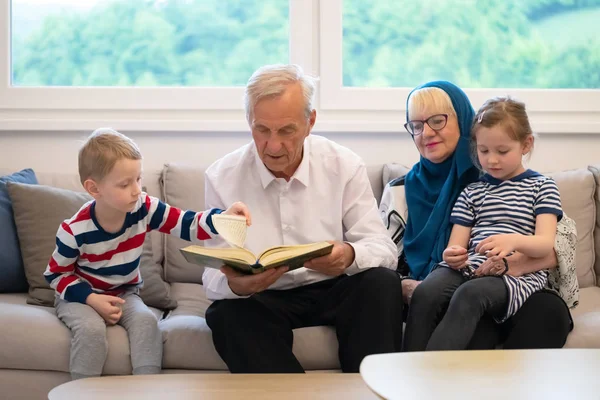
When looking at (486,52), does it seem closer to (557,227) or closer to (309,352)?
(557,227)

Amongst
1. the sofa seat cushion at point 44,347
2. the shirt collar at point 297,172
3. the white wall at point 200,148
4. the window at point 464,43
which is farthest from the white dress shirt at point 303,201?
the window at point 464,43

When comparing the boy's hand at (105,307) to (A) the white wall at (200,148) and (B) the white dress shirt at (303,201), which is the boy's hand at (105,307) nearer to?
(B) the white dress shirt at (303,201)

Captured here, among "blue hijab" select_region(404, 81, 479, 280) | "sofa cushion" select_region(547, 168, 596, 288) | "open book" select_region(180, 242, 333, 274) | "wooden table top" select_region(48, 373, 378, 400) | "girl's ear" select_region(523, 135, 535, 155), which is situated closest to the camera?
"wooden table top" select_region(48, 373, 378, 400)

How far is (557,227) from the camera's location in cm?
255

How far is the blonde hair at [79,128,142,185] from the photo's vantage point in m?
2.40

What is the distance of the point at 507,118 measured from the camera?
2533 millimetres

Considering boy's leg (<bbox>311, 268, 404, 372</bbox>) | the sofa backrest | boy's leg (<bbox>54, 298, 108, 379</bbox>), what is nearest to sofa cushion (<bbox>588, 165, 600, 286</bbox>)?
the sofa backrest

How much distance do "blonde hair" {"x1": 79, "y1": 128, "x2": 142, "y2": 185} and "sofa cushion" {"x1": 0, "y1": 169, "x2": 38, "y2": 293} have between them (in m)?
0.54

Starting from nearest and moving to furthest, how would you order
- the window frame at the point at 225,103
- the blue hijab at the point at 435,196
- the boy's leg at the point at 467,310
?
1. the boy's leg at the point at 467,310
2. the blue hijab at the point at 435,196
3. the window frame at the point at 225,103

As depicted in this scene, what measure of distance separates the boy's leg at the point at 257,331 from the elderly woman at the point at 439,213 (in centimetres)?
36

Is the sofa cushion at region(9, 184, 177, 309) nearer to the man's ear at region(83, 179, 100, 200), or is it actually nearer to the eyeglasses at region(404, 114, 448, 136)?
the man's ear at region(83, 179, 100, 200)

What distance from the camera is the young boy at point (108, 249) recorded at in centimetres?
231

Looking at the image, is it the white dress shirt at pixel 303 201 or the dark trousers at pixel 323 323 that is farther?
the white dress shirt at pixel 303 201

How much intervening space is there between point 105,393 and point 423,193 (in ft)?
4.55
